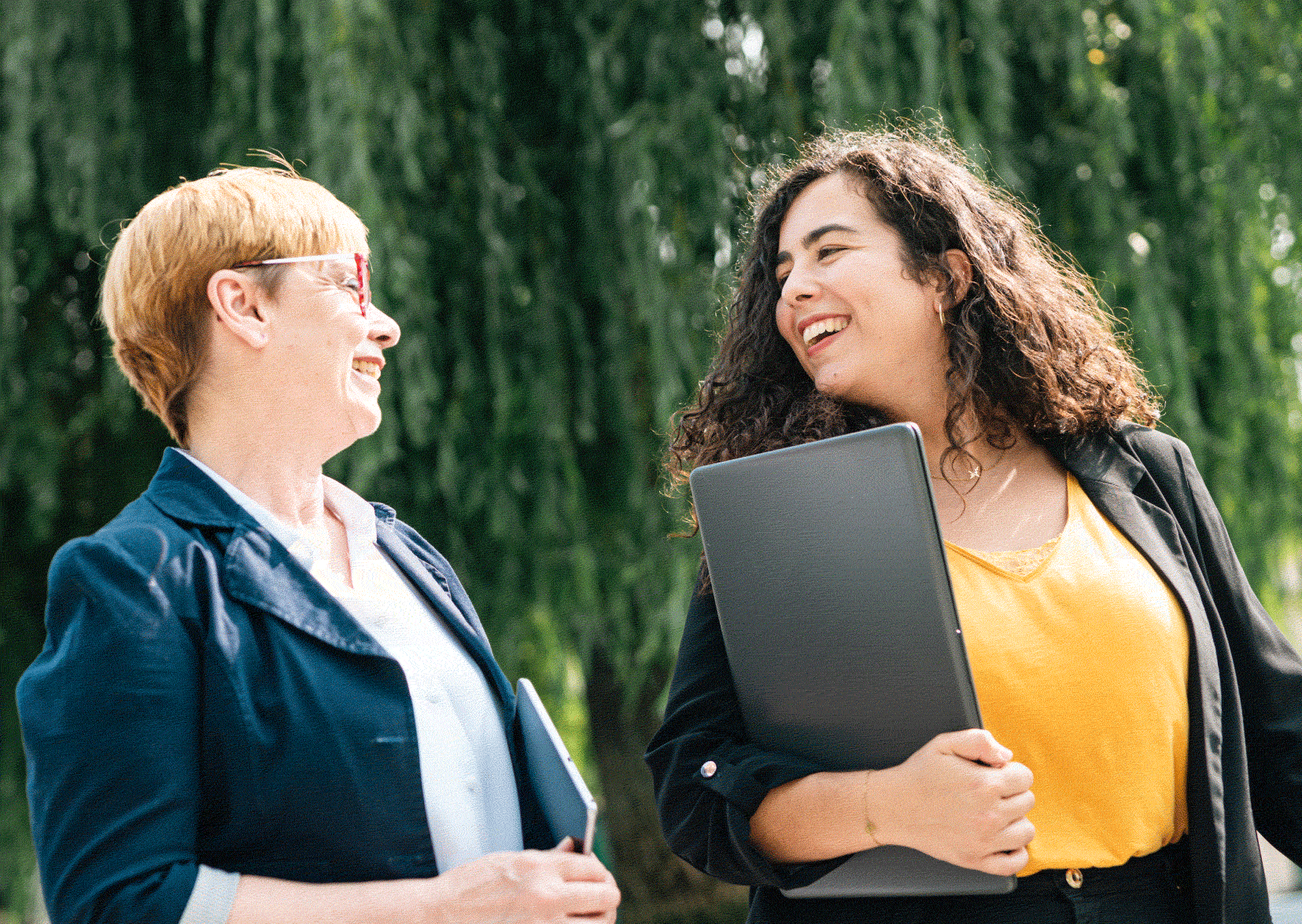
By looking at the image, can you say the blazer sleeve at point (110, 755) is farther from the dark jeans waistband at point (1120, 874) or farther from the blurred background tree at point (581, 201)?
the blurred background tree at point (581, 201)

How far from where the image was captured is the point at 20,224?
3799mm

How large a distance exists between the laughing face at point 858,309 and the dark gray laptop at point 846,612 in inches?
12.6

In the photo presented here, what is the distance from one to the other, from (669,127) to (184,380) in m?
2.48

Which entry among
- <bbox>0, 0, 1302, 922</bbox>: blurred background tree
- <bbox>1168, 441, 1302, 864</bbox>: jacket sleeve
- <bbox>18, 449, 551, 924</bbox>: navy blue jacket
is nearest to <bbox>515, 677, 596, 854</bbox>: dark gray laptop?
<bbox>18, 449, 551, 924</bbox>: navy blue jacket

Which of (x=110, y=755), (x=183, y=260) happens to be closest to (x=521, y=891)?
(x=110, y=755)

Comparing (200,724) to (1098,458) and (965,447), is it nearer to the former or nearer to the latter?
(965,447)

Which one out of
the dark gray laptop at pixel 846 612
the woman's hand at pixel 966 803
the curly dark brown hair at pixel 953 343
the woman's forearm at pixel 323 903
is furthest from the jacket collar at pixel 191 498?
the woman's hand at pixel 966 803

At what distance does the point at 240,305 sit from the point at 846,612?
81cm

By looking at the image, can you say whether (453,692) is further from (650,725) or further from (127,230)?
(650,725)

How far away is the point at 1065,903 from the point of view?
140 centimetres

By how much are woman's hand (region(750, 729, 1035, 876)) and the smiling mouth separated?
0.61 metres

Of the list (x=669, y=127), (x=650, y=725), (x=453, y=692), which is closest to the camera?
(x=453, y=692)

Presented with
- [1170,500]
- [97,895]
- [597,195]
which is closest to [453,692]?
[97,895]

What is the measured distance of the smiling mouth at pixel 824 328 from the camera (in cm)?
167
